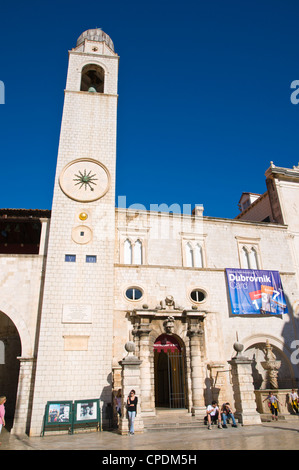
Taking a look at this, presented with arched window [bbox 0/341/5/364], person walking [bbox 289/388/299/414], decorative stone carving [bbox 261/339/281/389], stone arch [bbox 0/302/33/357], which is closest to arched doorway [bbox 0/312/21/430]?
arched window [bbox 0/341/5/364]

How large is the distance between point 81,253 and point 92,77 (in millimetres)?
13195

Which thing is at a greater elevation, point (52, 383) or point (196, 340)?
point (196, 340)

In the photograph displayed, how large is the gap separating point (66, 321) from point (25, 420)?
13.7 feet

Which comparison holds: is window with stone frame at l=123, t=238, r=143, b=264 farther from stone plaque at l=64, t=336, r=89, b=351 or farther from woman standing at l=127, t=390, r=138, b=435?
woman standing at l=127, t=390, r=138, b=435

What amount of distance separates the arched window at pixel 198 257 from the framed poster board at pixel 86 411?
912 centimetres

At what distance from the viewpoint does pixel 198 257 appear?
19.4m

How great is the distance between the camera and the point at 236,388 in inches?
539

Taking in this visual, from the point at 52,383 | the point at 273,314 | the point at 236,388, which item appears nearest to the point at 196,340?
the point at 236,388

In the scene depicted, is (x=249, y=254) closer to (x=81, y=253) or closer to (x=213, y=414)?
(x=213, y=414)

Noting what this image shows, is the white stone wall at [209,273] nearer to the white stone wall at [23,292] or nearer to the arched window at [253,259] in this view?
the arched window at [253,259]

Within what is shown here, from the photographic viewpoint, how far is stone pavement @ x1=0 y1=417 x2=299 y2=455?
8484 mm

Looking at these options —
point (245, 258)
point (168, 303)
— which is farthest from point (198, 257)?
point (168, 303)

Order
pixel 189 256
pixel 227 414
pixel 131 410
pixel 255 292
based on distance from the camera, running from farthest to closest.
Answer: pixel 189 256 < pixel 255 292 < pixel 227 414 < pixel 131 410

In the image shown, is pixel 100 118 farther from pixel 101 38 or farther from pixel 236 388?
pixel 236 388
